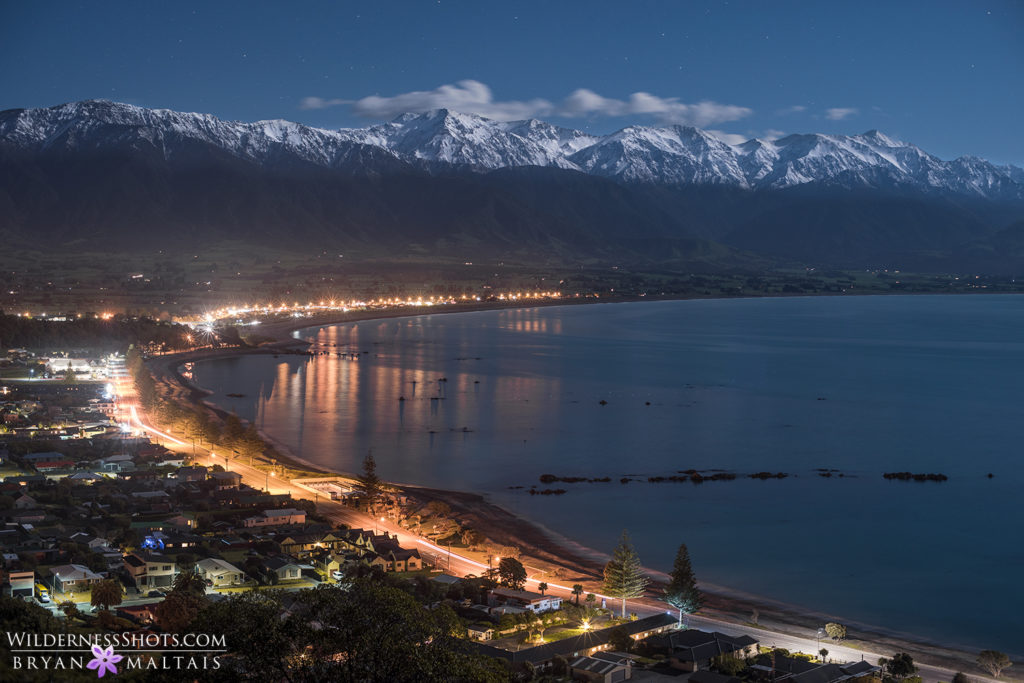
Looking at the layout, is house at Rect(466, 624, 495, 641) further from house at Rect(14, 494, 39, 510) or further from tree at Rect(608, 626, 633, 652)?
house at Rect(14, 494, 39, 510)

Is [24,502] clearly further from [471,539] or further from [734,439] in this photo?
[734,439]

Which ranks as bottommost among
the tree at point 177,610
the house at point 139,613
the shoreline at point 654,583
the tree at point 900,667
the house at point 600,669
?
the shoreline at point 654,583

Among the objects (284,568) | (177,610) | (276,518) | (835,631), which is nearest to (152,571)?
(284,568)

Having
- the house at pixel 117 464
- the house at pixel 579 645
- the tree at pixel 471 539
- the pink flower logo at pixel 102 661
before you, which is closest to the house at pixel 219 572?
the house at pixel 579 645

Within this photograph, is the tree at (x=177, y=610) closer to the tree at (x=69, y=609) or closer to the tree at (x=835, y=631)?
the tree at (x=69, y=609)

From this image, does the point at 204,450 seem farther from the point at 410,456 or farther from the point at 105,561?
the point at 105,561

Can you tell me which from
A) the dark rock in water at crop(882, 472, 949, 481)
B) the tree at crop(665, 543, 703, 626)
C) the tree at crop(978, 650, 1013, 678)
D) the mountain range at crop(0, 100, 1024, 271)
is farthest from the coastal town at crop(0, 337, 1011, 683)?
the mountain range at crop(0, 100, 1024, 271)
